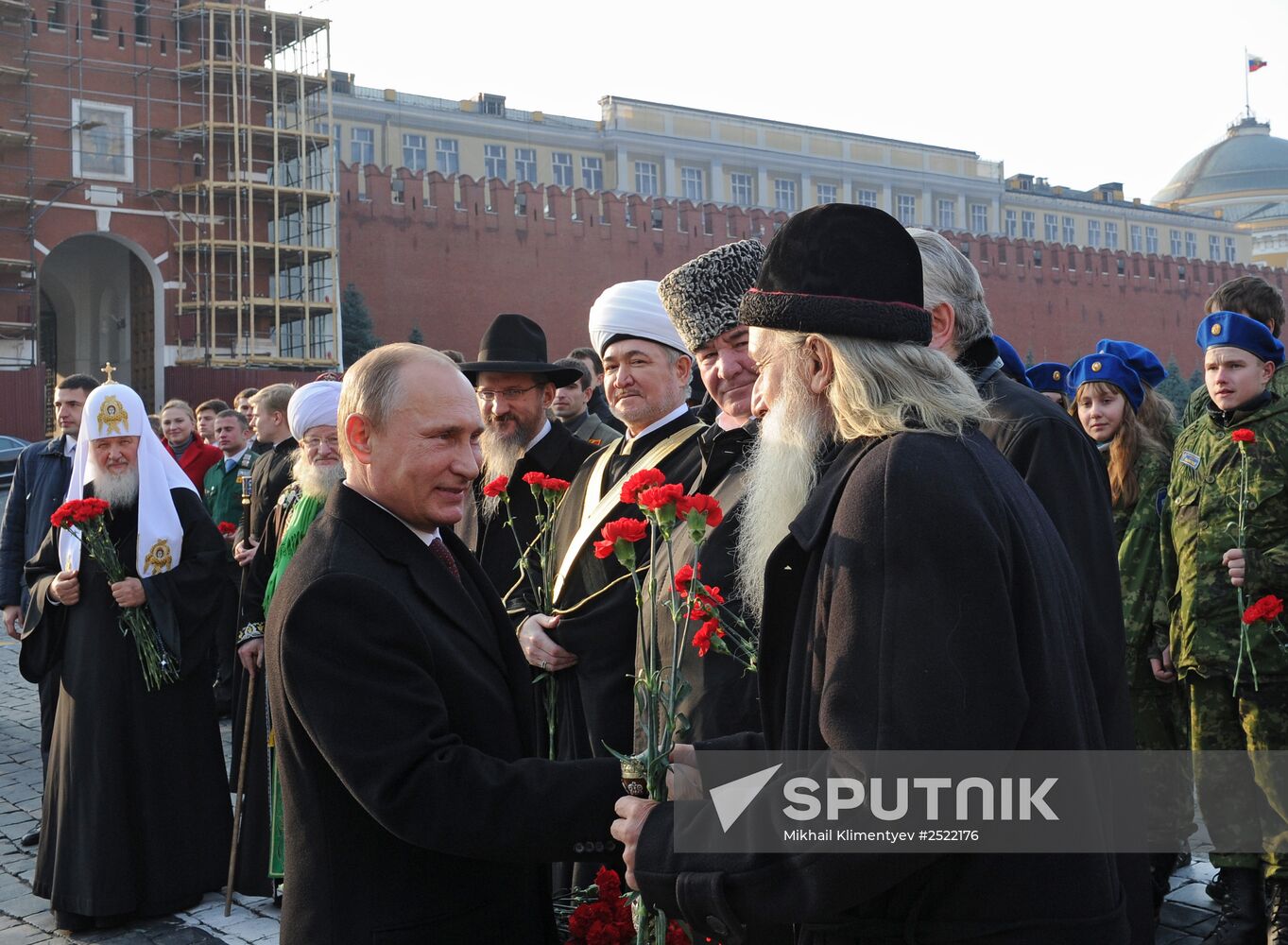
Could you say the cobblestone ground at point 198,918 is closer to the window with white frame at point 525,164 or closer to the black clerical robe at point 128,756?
the black clerical robe at point 128,756

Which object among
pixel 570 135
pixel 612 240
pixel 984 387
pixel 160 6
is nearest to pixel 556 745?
pixel 984 387

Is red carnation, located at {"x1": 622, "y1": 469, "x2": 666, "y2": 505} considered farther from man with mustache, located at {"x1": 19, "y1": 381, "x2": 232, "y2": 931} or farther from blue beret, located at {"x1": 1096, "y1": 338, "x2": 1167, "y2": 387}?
man with mustache, located at {"x1": 19, "y1": 381, "x2": 232, "y2": 931}

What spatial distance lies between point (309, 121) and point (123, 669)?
35519 millimetres

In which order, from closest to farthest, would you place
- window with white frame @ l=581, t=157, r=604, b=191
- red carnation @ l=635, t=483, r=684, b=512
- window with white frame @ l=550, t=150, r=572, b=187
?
red carnation @ l=635, t=483, r=684, b=512 < window with white frame @ l=550, t=150, r=572, b=187 < window with white frame @ l=581, t=157, r=604, b=191

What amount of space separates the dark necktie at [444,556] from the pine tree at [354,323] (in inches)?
1358

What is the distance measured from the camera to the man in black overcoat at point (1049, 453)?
8.71ft

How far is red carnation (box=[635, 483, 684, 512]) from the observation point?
222 cm

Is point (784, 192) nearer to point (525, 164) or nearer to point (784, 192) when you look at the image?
point (784, 192)

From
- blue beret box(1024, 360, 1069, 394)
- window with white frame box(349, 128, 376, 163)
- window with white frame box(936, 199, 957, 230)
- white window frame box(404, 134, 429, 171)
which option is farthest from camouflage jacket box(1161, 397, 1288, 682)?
window with white frame box(936, 199, 957, 230)

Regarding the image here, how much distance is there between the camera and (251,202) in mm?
34812

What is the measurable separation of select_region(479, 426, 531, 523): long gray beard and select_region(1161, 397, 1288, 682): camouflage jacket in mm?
2280

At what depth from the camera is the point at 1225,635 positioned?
4293 mm

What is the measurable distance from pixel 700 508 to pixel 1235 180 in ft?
302

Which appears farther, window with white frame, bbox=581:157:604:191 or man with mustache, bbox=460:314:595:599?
window with white frame, bbox=581:157:604:191
